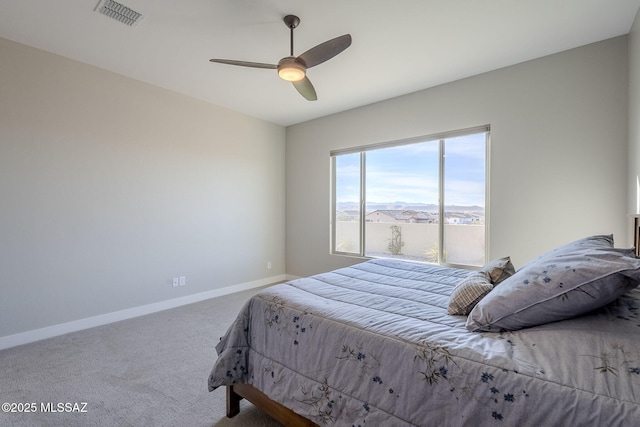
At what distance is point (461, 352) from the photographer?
1059mm

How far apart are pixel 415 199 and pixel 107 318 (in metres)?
4.01

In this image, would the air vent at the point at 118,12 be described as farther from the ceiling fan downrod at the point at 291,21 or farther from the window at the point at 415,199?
the window at the point at 415,199

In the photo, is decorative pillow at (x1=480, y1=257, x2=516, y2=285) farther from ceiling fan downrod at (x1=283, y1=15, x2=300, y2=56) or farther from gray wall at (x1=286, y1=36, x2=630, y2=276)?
ceiling fan downrod at (x1=283, y1=15, x2=300, y2=56)

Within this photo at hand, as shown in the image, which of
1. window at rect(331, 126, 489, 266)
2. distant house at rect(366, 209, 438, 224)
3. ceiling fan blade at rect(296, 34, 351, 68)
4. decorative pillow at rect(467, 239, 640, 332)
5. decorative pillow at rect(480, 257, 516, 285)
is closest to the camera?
decorative pillow at rect(467, 239, 640, 332)

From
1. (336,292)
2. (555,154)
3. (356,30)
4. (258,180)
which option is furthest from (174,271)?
(555,154)

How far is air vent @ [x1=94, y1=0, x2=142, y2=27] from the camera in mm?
2178

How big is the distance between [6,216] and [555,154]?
529 cm

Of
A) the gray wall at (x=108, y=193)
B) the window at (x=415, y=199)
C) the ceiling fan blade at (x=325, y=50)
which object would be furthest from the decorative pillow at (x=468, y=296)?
the gray wall at (x=108, y=193)

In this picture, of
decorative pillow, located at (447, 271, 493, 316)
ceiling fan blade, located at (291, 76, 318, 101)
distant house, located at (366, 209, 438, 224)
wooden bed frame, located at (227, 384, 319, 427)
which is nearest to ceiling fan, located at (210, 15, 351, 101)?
ceiling fan blade, located at (291, 76, 318, 101)

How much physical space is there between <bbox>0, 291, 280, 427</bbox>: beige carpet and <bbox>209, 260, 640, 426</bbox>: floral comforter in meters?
0.46

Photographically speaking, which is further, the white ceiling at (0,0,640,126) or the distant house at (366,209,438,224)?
the distant house at (366,209,438,224)

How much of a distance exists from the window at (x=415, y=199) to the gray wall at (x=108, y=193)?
1626 millimetres

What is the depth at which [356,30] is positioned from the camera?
8.05 ft

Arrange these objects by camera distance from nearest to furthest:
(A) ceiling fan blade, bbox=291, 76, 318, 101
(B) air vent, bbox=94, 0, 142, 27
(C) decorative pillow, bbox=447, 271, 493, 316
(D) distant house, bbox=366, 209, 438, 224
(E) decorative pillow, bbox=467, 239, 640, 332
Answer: (E) decorative pillow, bbox=467, 239, 640, 332 < (C) decorative pillow, bbox=447, 271, 493, 316 < (B) air vent, bbox=94, 0, 142, 27 < (A) ceiling fan blade, bbox=291, 76, 318, 101 < (D) distant house, bbox=366, 209, 438, 224
